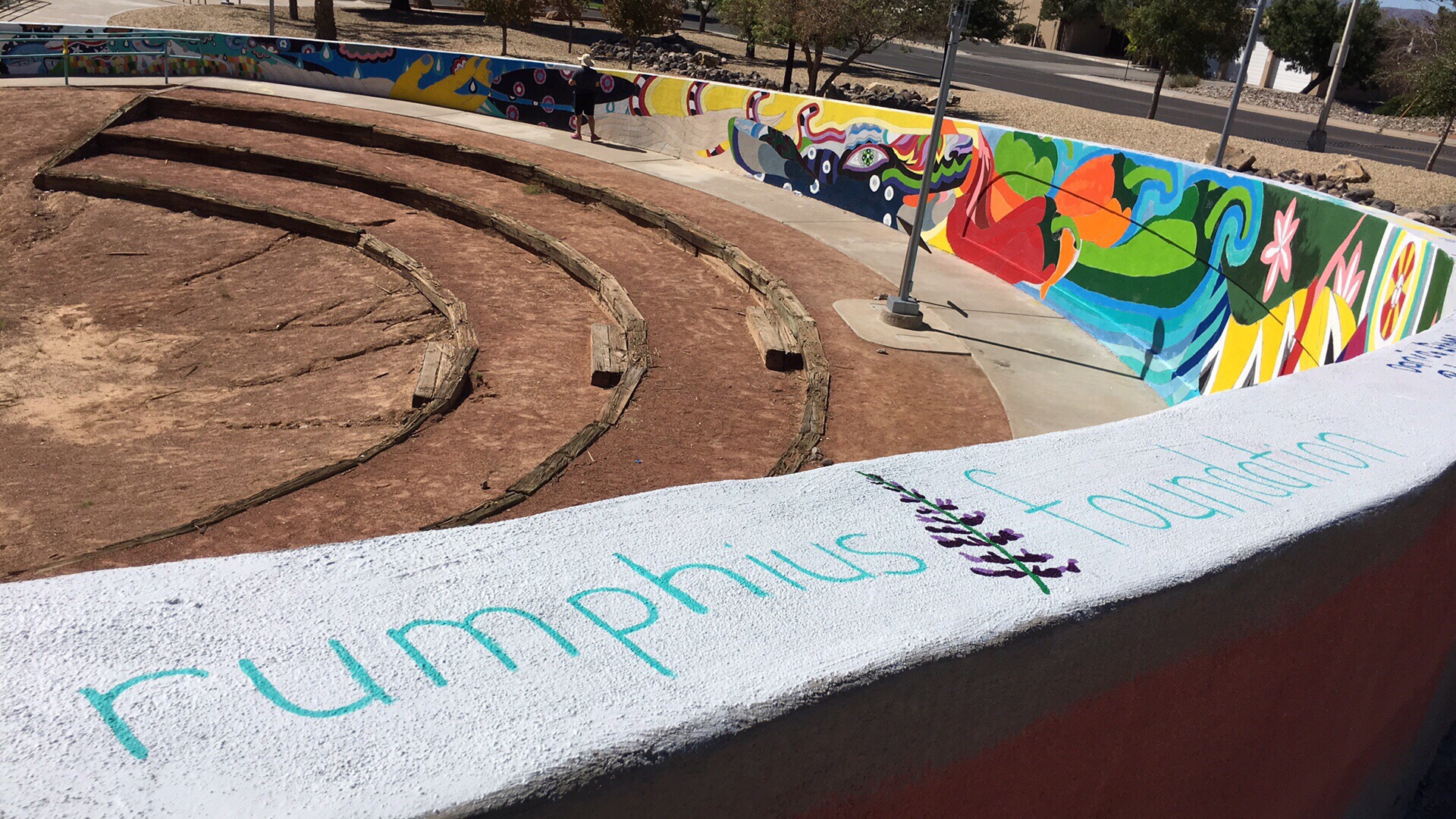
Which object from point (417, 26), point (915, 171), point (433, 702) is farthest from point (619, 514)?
point (417, 26)

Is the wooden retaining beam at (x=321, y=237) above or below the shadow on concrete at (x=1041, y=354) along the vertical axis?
below

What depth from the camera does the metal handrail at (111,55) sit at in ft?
72.9

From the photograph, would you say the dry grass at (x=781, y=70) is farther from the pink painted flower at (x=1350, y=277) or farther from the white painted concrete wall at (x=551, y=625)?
the white painted concrete wall at (x=551, y=625)

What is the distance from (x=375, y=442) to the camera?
343 inches

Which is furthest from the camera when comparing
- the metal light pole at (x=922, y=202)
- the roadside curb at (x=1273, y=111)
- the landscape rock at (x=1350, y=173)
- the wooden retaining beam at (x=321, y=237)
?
the roadside curb at (x=1273, y=111)

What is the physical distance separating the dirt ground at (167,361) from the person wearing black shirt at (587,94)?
720 cm

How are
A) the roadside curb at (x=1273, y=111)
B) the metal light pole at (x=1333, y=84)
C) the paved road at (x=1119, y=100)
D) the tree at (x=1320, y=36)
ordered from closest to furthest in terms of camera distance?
the metal light pole at (x=1333, y=84)
the paved road at (x=1119, y=100)
the roadside curb at (x=1273, y=111)
the tree at (x=1320, y=36)

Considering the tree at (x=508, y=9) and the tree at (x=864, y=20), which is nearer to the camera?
the tree at (x=864, y=20)

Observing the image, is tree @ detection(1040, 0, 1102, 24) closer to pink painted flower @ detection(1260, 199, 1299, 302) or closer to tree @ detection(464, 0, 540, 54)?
tree @ detection(464, 0, 540, 54)

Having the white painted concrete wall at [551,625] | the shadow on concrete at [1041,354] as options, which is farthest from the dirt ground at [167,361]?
the shadow on concrete at [1041,354]

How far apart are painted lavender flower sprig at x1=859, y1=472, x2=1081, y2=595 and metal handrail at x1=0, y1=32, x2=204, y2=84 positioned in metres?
24.2

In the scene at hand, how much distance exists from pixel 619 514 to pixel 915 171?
13.8 meters

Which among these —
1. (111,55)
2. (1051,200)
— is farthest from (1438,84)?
(111,55)

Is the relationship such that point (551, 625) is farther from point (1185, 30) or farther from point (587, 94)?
point (1185, 30)
